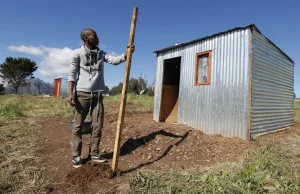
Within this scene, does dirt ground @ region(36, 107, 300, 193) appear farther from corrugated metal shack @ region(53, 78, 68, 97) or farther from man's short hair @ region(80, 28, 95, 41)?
corrugated metal shack @ region(53, 78, 68, 97)

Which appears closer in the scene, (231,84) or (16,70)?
(231,84)

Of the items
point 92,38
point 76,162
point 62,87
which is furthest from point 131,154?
point 62,87

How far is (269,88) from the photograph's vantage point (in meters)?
6.97

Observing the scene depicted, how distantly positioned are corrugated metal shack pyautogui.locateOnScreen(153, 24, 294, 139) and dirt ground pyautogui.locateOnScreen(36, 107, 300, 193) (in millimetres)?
802

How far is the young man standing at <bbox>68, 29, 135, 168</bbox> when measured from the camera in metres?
3.62

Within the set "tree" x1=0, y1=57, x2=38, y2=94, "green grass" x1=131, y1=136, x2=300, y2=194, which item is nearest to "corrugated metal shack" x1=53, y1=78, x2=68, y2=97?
"tree" x1=0, y1=57, x2=38, y2=94

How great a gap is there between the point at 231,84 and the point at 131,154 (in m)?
3.49

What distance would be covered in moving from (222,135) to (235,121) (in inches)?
23.2

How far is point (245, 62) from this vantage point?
5.73 m

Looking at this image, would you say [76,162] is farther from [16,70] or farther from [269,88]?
[16,70]

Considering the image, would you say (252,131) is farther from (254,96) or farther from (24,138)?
(24,138)

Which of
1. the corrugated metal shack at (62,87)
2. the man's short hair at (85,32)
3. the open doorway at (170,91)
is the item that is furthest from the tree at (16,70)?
the man's short hair at (85,32)

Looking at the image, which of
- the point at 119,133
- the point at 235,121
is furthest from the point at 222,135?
the point at 119,133

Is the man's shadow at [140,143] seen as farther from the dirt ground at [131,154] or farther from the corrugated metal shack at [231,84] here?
the corrugated metal shack at [231,84]
